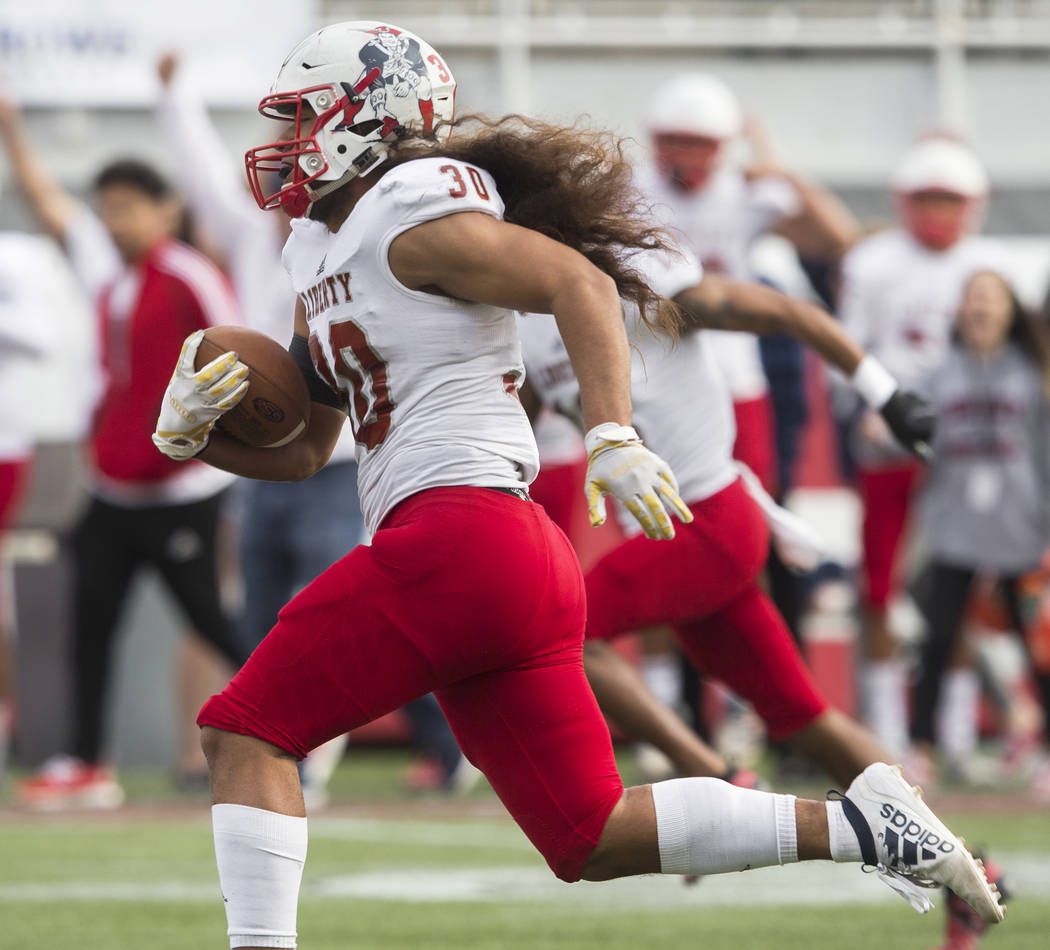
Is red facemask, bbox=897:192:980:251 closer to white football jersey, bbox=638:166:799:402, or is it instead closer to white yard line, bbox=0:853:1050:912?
white football jersey, bbox=638:166:799:402

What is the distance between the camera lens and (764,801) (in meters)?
3.30

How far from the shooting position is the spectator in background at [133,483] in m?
7.40

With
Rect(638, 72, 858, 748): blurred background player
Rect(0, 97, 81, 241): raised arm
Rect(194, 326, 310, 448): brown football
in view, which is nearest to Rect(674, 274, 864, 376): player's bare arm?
Rect(194, 326, 310, 448): brown football

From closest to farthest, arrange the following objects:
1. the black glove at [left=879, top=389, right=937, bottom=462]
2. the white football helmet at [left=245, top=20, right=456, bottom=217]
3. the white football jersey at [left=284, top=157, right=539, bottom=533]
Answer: the white football jersey at [left=284, top=157, right=539, bottom=533] < the white football helmet at [left=245, top=20, right=456, bottom=217] < the black glove at [left=879, top=389, right=937, bottom=462]

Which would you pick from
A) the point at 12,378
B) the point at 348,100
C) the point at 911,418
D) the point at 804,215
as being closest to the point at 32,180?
the point at 12,378

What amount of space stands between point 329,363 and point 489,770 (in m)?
0.73

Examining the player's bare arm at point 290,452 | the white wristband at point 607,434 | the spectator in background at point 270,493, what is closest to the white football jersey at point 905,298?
the spectator in background at point 270,493

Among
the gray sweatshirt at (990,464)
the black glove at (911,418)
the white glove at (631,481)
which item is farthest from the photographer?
the gray sweatshirt at (990,464)

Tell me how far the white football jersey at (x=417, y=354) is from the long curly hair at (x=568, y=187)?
0.22ft

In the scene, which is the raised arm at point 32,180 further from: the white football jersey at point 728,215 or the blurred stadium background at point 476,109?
the white football jersey at point 728,215

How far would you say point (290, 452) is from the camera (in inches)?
143

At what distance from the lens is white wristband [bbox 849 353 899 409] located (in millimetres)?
4375

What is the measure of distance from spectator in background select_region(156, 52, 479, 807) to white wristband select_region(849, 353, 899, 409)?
2.94m

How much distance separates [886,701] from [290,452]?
4.82 meters
